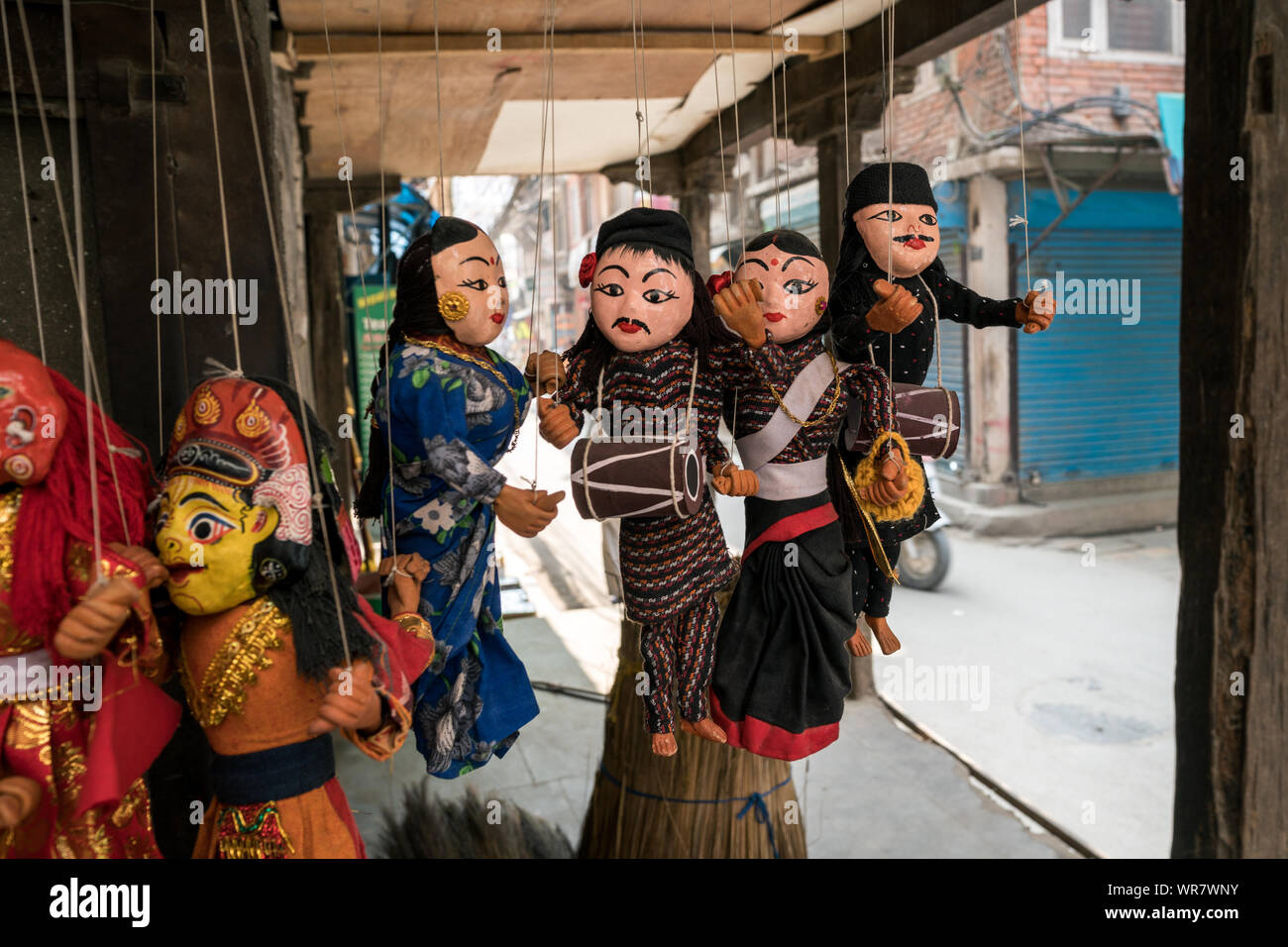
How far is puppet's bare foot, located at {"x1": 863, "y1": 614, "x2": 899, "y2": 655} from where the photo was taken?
1.91 metres

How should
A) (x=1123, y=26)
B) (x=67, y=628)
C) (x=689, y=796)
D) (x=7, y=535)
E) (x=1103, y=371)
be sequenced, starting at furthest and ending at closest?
(x=1103, y=371)
(x=1123, y=26)
(x=689, y=796)
(x=7, y=535)
(x=67, y=628)

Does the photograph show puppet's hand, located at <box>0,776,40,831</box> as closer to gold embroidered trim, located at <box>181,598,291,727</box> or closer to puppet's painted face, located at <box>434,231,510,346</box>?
gold embroidered trim, located at <box>181,598,291,727</box>

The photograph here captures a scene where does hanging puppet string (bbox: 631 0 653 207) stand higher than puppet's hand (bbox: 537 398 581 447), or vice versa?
hanging puppet string (bbox: 631 0 653 207)

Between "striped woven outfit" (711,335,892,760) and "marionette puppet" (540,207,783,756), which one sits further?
"striped woven outfit" (711,335,892,760)

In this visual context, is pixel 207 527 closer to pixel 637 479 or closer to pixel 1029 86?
pixel 637 479

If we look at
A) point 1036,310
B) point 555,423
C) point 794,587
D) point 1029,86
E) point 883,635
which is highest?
point 1029,86

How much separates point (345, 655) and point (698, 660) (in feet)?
2.01

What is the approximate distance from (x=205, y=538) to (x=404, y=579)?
0.34 metres

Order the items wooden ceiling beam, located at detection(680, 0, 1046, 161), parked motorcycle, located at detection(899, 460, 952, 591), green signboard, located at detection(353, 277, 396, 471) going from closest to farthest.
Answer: wooden ceiling beam, located at detection(680, 0, 1046, 161)
green signboard, located at detection(353, 277, 396, 471)
parked motorcycle, located at detection(899, 460, 952, 591)

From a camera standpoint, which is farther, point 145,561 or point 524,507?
point 524,507

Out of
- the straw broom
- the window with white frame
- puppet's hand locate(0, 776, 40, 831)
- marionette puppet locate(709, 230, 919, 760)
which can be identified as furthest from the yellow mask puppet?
the window with white frame

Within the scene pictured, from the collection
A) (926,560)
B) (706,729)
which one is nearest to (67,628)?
(706,729)

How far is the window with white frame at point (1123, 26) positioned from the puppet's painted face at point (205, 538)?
8.27m

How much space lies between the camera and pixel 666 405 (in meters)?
1.71
